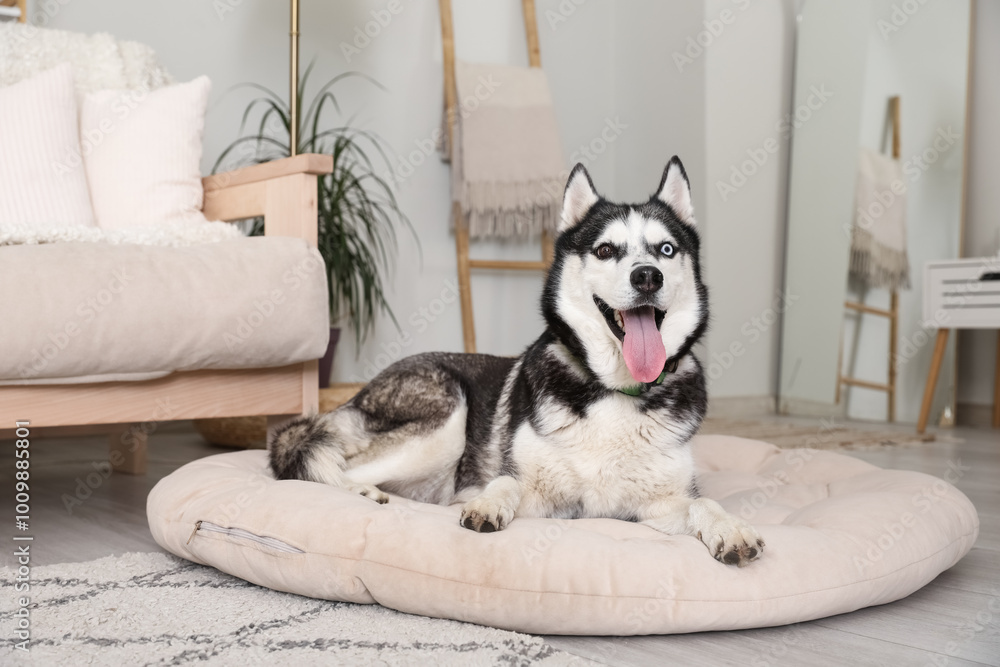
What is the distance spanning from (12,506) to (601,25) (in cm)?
451

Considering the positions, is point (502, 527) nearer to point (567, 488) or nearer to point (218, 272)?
point (567, 488)

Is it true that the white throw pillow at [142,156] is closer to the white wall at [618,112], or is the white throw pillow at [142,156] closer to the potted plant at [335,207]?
the potted plant at [335,207]

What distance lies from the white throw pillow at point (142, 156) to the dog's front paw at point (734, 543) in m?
1.90

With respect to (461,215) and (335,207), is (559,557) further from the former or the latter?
(461,215)

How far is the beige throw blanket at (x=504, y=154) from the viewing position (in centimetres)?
458

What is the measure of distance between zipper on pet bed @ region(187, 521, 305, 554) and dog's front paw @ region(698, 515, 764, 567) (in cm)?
70

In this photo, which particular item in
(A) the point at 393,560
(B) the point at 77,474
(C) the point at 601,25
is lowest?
(B) the point at 77,474

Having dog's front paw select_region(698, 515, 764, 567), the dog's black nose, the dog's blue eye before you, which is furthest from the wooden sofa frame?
dog's front paw select_region(698, 515, 764, 567)

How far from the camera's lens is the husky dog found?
1.64 metres

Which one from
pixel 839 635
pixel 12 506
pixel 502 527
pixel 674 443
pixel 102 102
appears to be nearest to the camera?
pixel 839 635

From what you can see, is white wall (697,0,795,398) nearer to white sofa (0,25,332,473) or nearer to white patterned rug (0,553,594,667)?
white sofa (0,25,332,473)

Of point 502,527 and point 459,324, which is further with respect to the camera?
point 459,324

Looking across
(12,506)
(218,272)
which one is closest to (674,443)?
(218,272)

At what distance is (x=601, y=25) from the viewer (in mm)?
5504
